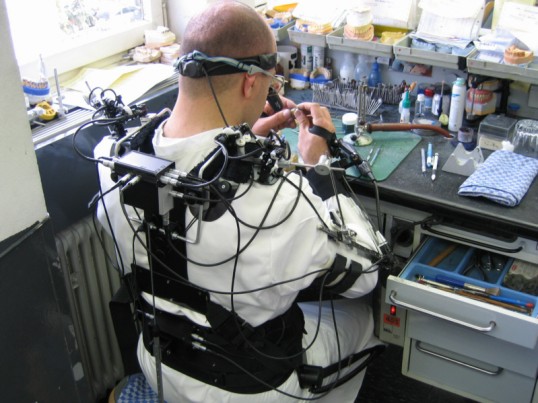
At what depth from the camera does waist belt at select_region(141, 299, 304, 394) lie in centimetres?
151

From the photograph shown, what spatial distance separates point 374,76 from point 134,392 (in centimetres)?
150

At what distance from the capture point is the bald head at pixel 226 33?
1.42 m

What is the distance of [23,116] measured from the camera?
1389mm

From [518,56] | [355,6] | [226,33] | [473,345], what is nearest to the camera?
[226,33]

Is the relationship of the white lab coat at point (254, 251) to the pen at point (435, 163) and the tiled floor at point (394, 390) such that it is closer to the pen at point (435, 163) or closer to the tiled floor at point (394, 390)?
the pen at point (435, 163)

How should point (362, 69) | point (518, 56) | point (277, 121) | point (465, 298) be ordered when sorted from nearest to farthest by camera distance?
point (465, 298) → point (277, 121) → point (518, 56) → point (362, 69)

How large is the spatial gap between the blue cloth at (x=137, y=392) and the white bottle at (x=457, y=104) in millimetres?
1342

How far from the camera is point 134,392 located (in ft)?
5.67

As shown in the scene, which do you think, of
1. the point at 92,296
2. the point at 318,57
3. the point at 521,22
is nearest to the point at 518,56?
the point at 521,22

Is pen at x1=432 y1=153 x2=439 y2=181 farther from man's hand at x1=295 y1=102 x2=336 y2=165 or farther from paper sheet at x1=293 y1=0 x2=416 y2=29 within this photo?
paper sheet at x1=293 y1=0 x2=416 y2=29

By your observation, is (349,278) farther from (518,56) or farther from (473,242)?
(518,56)

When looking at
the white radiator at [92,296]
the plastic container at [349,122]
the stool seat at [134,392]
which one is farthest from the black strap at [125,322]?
the plastic container at [349,122]

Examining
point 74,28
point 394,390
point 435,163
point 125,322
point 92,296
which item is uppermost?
point 74,28

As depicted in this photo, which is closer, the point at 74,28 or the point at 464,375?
the point at 464,375
